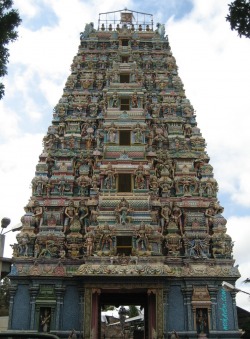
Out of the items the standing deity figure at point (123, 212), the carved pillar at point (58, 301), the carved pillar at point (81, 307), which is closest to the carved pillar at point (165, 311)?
the carved pillar at point (81, 307)

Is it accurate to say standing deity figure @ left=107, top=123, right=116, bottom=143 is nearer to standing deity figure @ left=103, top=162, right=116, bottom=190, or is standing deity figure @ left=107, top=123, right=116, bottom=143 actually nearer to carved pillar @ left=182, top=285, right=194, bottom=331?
standing deity figure @ left=103, top=162, right=116, bottom=190

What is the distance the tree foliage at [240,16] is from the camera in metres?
9.72

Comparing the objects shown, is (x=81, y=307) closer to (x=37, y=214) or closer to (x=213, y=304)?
(x=37, y=214)

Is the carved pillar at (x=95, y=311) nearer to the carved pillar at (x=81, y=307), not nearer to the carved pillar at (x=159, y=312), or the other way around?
the carved pillar at (x=81, y=307)

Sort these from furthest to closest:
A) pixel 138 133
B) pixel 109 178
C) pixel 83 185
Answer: pixel 138 133
pixel 83 185
pixel 109 178

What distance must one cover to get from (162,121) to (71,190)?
24.1ft

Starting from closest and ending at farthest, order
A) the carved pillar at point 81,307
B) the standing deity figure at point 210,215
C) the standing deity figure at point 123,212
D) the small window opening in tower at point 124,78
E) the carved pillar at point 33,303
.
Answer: the carved pillar at point 81,307, the carved pillar at point 33,303, the standing deity figure at point 123,212, the standing deity figure at point 210,215, the small window opening in tower at point 124,78

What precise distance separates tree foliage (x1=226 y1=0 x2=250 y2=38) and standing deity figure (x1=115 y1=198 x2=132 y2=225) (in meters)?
13.2

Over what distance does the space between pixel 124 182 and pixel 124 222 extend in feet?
9.55

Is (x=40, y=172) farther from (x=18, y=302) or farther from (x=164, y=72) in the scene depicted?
(x=164, y=72)

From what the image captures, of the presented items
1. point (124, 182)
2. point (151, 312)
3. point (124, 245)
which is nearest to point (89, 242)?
point (124, 245)

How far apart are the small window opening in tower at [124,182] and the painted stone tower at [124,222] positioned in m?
0.06

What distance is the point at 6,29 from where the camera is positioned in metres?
10.0

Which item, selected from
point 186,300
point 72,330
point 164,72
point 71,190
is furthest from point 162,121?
point 72,330
